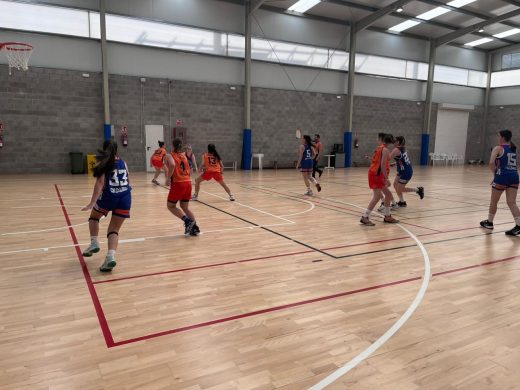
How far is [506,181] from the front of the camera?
21.7 feet

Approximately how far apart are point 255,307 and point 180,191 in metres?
3.07

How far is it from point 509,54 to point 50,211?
3143 centimetres

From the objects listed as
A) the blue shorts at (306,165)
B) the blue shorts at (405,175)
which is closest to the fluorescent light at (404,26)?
the blue shorts at (306,165)

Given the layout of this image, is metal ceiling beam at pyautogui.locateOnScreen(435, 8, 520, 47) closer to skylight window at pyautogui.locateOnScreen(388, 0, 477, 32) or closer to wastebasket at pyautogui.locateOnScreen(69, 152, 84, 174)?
skylight window at pyautogui.locateOnScreen(388, 0, 477, 32)

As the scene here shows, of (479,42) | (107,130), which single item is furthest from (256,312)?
(479,42)

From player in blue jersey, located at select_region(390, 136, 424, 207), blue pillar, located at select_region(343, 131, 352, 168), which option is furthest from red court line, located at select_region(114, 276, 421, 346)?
blue pillar, located at select_region(343, 131, 352, 168)

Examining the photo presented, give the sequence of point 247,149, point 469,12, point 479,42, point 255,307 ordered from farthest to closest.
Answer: point 479,42 < point 469,12 < point 247,149 < point 255,307

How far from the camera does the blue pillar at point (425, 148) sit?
1070 inches

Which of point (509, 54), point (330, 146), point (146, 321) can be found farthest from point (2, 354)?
point (509, 54)

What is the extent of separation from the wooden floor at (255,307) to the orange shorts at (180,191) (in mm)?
649

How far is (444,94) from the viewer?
27484 mm

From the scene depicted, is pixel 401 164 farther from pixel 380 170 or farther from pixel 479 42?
pixel 479 42

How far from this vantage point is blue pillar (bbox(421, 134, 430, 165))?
27.2m

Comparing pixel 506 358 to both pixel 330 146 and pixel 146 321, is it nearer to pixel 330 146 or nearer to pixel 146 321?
pixel 146 321
